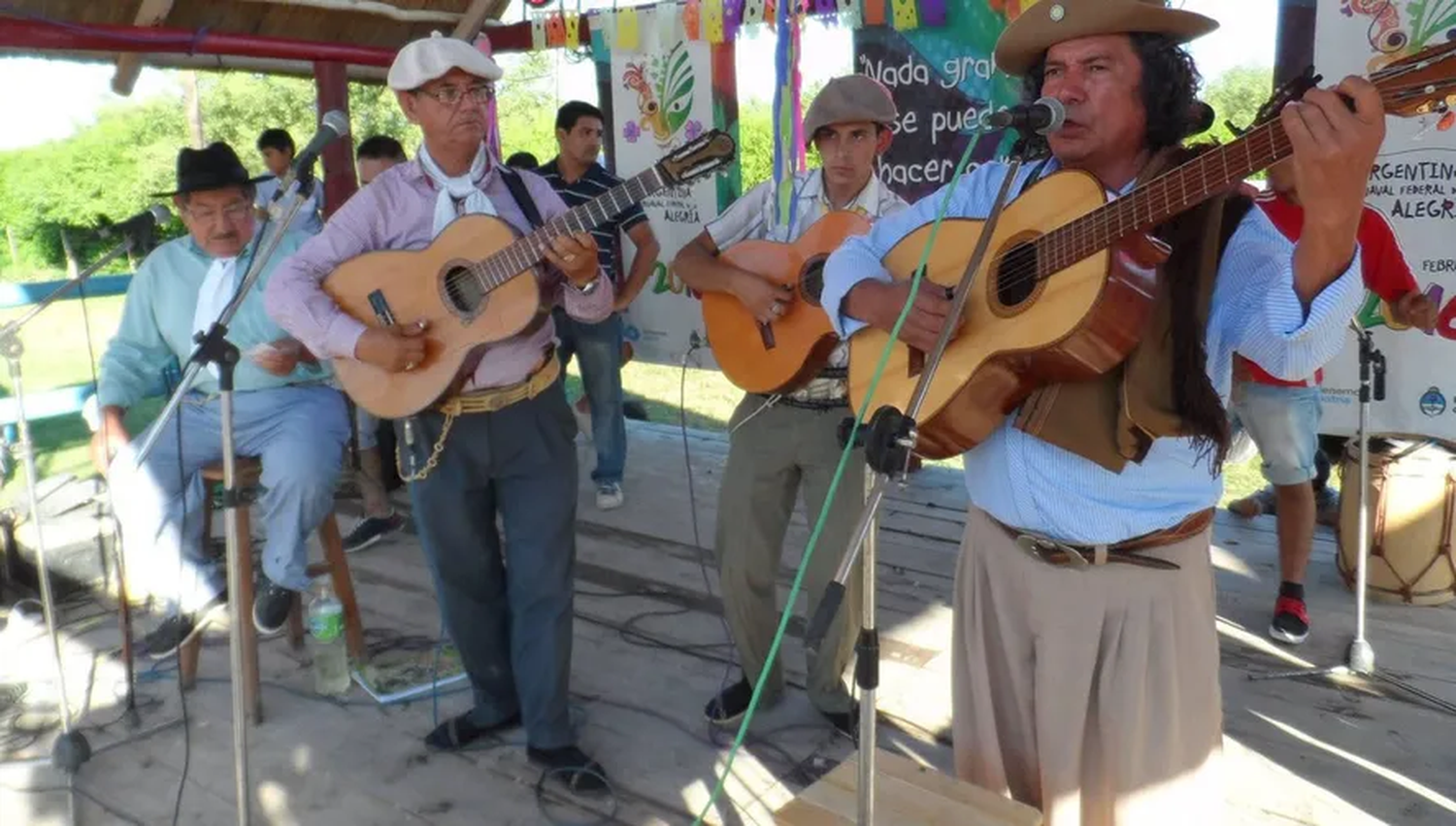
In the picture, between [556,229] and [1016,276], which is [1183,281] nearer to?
[1016,276]

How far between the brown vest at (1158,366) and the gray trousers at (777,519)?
49.2 inches

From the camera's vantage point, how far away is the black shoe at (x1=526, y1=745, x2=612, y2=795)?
293cm

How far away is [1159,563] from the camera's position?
1.73 metres

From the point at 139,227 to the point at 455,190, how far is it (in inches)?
30.9

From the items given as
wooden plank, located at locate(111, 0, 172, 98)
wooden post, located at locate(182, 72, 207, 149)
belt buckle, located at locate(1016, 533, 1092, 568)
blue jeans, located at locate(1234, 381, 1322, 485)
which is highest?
A: wooden post, located at locate(182, 72, 207, 149)

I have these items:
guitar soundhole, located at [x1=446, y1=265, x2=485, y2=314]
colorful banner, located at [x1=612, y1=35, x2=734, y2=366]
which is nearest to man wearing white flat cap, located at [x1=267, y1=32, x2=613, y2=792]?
guitar soundhole, located at [x1=446, y1=265, x2=485, y2=314]

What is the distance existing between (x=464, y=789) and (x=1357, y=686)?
2875mm

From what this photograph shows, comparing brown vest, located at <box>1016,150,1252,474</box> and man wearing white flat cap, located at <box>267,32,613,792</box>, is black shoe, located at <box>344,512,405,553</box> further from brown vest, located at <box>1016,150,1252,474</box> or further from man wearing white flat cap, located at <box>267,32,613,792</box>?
brown vest, located at <box>1016,150,1252,474</box>

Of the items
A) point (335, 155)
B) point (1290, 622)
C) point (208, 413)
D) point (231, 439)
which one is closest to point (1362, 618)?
point (1290, 622)

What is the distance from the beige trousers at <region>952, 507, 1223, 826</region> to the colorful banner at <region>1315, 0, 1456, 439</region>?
10.1 feet

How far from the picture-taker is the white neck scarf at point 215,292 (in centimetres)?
346

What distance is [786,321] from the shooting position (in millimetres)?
2980

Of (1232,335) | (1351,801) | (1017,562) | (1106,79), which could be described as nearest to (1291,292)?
(1232,335)

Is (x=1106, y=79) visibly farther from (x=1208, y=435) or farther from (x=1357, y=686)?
(x=1357, y=686)
